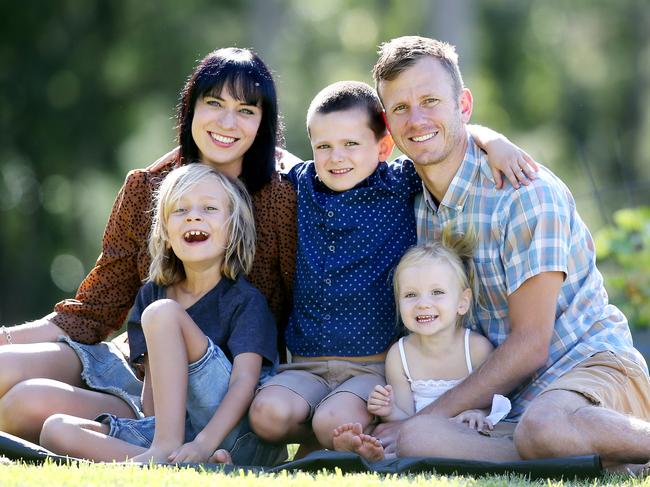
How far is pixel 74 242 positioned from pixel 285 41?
5337 millimetres

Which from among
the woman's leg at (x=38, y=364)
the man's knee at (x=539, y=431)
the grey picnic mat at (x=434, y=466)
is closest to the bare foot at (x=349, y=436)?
the grey picnic mat at (x=434, y=466)

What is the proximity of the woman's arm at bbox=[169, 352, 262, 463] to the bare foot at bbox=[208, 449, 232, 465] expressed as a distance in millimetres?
42

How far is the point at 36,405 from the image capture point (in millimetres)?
4168

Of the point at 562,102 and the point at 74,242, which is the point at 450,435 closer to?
the point at 74,242

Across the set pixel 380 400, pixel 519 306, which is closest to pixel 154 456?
pixel 380 400

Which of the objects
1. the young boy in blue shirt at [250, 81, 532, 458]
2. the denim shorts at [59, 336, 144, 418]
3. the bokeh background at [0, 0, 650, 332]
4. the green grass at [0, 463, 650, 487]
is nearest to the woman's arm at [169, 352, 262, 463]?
the young boy in blue shirt at [250, 81, 532, 458]

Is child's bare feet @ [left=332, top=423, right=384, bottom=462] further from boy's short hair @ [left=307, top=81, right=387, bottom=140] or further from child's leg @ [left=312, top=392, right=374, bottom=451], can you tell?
boy's short hair @ [left=307, top=81, right=387, bottom=140]

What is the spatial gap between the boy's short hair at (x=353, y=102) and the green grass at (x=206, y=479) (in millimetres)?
1571

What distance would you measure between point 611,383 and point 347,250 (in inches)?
46.1

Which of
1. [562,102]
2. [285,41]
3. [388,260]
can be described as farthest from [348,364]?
[562,102]

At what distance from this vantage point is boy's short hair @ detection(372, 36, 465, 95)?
14.0 ft

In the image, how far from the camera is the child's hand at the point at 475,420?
3.89 meters

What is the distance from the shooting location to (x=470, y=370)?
13.6 feet

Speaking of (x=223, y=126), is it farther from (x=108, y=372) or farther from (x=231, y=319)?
(x=108, y=372)
